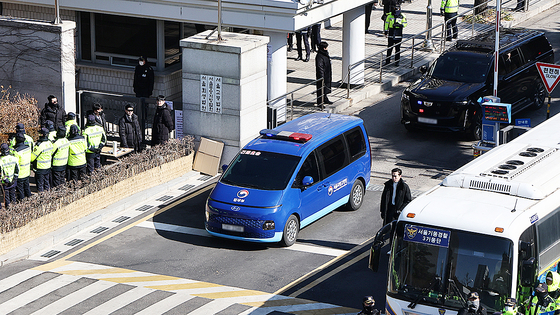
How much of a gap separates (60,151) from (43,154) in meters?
0.36

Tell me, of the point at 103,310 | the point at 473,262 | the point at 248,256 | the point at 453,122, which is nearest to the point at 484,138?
the point at 453,122

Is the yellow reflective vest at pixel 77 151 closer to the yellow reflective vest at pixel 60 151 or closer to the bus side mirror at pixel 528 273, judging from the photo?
the yellow reflective vest at pixel 60 151

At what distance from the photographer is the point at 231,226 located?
15242 millimetres

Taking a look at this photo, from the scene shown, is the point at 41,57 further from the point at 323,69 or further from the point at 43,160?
the point at 323,69

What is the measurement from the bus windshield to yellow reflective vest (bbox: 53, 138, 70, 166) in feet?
30.0

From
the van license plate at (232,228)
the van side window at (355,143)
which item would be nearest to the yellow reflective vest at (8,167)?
the van license plate at (232,228)

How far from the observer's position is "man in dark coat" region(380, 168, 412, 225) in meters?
14.8

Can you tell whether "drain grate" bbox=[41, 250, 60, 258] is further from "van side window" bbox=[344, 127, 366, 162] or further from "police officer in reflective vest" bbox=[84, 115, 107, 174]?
"van side window" bbox=[344, 127, 366, 162]

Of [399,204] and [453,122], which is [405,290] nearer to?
[399,204]

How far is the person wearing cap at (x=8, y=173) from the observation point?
16.3 meters

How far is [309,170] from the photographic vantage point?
1598cm

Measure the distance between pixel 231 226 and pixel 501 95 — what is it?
9894 mm

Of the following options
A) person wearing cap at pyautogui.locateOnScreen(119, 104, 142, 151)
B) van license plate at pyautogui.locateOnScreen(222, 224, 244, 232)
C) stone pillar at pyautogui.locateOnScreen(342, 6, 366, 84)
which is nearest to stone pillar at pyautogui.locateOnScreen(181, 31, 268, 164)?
person wearing cap at pyautogui.locateOnScreen(119, 104, 142, 151)

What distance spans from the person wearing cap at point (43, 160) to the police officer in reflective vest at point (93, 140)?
45.0 inches
